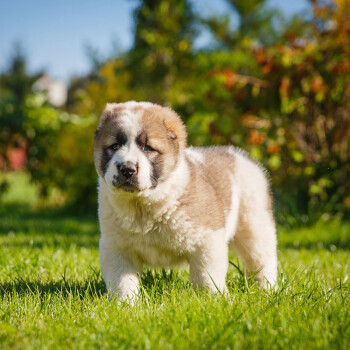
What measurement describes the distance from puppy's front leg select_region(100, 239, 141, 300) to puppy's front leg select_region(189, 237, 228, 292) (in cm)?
42

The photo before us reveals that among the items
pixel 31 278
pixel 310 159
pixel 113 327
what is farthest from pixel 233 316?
pixel 310 159

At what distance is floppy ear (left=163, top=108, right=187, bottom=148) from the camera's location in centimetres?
351

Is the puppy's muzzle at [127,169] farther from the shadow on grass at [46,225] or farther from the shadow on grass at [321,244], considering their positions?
the shadow on grass at [46,225]

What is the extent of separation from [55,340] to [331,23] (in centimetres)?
757

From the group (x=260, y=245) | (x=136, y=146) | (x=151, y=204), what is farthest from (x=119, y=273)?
(x=260, y=245)

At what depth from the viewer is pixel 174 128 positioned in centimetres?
357

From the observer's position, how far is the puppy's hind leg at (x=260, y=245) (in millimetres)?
4141

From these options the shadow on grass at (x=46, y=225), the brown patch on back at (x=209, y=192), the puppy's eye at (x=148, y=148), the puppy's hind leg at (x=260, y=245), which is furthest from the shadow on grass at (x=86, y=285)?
the shadow on grass at (x=46, y=225)

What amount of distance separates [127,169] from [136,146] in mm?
219

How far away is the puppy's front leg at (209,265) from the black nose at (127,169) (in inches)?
29.0

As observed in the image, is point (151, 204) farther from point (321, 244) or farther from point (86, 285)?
point (321, 244)

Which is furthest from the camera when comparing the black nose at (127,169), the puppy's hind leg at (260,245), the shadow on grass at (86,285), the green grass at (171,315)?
the puppy's hind leg at (260,245)

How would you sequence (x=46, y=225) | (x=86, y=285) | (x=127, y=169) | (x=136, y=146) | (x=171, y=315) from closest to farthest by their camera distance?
(x=171, y=315)
(x=127, y=169)
(x=136, y=146)
(x=86, y=285)
(x=46, y=225)

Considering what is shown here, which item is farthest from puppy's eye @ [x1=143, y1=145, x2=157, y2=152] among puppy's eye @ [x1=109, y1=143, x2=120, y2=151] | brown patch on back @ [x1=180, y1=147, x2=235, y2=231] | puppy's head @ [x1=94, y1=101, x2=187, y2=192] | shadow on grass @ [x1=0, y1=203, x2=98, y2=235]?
shadow on grass @ [x1=0, y1=203, x2=98, y2=235]
